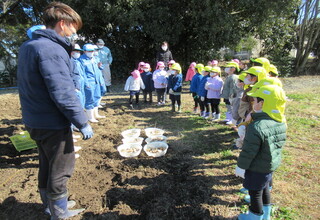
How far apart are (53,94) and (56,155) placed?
65 cm

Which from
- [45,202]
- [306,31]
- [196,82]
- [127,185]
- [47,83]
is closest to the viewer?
[47,83]

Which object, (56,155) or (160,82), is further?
(160,82)

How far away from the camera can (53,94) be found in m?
2.01

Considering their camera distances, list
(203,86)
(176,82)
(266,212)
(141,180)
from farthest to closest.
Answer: (176,82)
(203,86)
(141,180)
(266,212)

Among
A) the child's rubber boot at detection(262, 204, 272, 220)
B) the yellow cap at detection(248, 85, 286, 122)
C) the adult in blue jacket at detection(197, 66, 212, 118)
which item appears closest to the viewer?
the yellow cap at detection(248, 85, 286, 122)

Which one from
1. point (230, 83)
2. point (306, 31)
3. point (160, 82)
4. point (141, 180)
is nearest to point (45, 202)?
point (141, 180)

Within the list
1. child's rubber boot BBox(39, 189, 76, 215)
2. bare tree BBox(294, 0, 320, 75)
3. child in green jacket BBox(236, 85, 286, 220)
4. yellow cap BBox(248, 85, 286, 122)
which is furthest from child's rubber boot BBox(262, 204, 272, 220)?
bare tree BBox(294, 0, 320, 75)

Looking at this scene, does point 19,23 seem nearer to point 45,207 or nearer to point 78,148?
point 78,148

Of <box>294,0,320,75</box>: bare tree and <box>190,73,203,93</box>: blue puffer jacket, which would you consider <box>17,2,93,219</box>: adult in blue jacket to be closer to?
<box>190,73,203,93</box>: blue puffer jacket

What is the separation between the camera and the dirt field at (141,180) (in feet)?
9.21

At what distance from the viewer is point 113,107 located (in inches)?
307

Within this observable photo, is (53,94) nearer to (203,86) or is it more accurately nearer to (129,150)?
(129,150)

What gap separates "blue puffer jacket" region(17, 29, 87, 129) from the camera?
198 cm

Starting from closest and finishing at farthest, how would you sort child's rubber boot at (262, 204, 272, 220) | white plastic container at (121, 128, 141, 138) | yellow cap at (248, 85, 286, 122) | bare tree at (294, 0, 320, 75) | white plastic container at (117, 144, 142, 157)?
yellow cap at (248, 85, 286, 122)
child's rubber boot at (262, 204, 272, 220)
white plastic container at (117, 144, 142, 157)
white plastic container at (121, 128, 141, 138)
bare tree at (294, 0, 320, 75)
